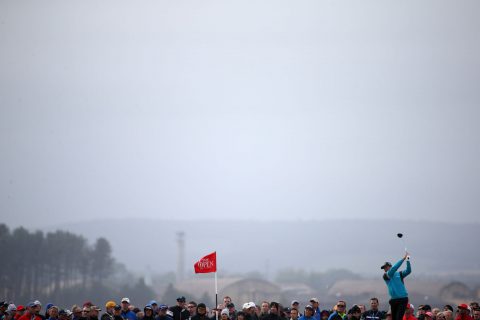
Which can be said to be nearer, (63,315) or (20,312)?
(63,315)

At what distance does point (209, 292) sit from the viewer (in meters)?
119

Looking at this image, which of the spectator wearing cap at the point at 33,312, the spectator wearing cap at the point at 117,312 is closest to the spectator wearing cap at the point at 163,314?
the spectator wearing cap at the point at 117,312

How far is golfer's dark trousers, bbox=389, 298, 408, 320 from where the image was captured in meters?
21.6

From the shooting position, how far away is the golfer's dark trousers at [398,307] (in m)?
21.6

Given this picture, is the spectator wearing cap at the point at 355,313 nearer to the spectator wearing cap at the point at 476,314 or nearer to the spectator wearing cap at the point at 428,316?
the spectator wearing cap at the point at 428,316

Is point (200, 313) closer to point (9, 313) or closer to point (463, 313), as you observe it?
point (9, 313)

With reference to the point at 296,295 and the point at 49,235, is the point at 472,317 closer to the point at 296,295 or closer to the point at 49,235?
the point at 49,235

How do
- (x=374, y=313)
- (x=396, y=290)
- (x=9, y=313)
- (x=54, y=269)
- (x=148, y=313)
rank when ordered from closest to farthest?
(x=396, y=290) → (x=374, y=313) → (x=148, y=313) → (x=9, y=313) → (x=54, y=269)

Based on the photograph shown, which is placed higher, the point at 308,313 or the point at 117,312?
the point at 117,312

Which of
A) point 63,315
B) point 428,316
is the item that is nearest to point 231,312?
point 63,315

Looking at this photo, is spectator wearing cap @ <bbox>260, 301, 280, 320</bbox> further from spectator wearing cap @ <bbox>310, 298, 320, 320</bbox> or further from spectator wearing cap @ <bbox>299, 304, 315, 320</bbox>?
spectator wearing cap @ <bbox>310, 298, 320, 320</bbox>

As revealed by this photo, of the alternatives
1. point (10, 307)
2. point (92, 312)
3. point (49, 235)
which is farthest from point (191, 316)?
point (49, 235)

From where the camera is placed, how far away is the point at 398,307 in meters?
21.7

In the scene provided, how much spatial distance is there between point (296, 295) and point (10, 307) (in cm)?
11127
